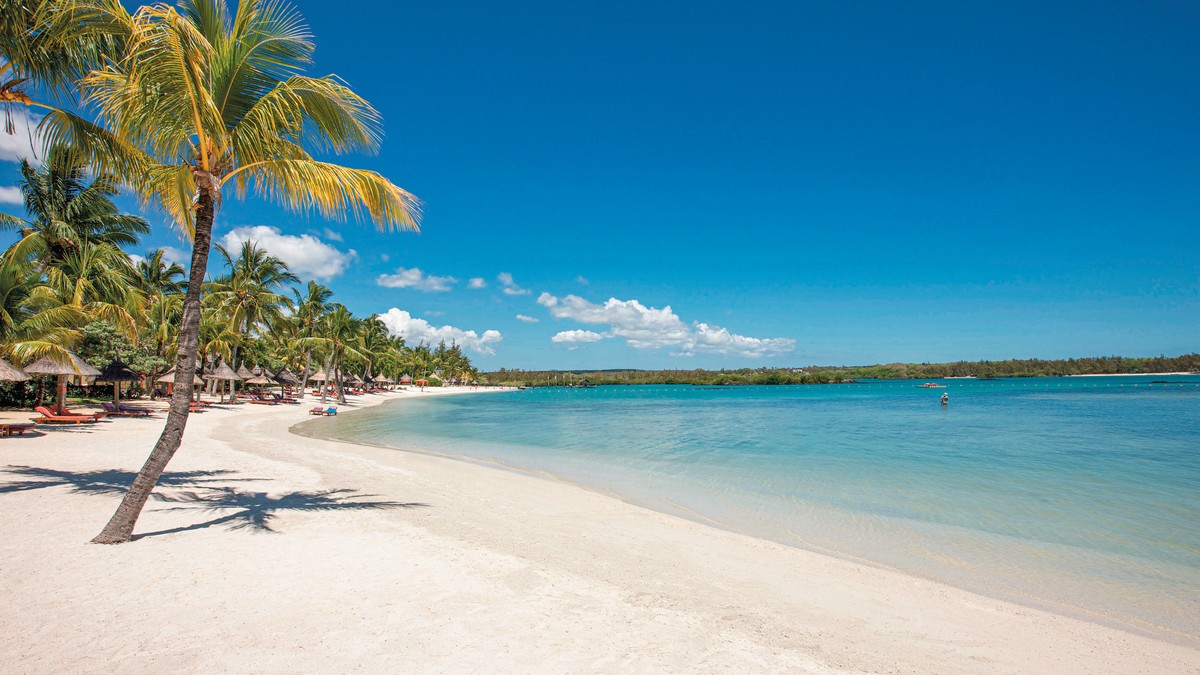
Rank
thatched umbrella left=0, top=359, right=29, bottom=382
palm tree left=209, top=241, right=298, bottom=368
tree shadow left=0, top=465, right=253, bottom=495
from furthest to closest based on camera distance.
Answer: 1. palm tree left=209, top=241, right=298, bottom=368
2. thatched umbrella left=0, top=359, right=29, bottom=382
3. tree shadow left=0, top=465, right=253, bottom=495

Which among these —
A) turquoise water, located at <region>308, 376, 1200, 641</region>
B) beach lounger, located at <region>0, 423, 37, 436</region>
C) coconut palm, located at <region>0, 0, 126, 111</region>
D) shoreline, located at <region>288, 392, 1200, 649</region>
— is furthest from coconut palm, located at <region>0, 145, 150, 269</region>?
shoreline, located at <region>288, 392, 1200, 649</region>

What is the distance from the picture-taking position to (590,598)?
4801 millimetres

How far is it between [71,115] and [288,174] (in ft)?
8.19

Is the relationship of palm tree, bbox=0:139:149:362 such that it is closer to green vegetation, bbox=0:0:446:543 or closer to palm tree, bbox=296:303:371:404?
green vegetation, bbox=0:0:446:543

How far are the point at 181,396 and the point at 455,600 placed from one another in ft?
11.3

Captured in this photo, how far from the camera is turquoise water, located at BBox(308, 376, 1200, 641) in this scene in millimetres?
6734

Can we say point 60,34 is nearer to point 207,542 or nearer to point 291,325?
point 207,542

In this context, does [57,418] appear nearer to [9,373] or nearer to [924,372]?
[9,373]

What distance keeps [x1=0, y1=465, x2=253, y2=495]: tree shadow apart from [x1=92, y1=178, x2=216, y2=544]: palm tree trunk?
3.08 meters

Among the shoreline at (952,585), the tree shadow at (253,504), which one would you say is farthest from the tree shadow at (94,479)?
the shoreline at (952,585)

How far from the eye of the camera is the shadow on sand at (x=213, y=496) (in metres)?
6.89

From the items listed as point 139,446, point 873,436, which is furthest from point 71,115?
point 873,436

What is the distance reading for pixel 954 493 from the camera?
11883mm

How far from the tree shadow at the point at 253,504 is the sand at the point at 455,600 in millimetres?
52
